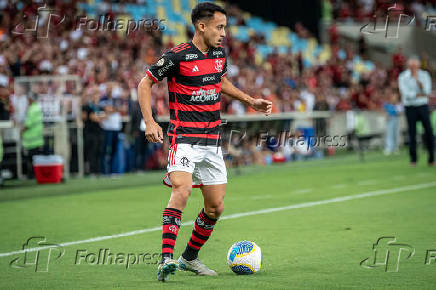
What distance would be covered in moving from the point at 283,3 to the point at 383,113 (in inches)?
426

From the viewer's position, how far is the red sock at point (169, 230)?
6.37 metres

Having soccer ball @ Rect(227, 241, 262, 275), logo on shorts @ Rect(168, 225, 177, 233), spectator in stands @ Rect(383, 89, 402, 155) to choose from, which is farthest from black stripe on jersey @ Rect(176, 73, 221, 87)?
spectator in stands @ Rect(383, 89, 402, 155)

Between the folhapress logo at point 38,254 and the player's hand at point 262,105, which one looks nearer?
the player's hand at point 262,105

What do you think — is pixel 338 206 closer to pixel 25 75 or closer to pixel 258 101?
pixel 258 101

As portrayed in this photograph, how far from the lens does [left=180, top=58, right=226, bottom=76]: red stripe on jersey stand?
6723 mm

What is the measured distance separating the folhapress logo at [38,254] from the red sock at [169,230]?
1374 mm

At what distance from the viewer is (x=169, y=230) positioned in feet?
21.1

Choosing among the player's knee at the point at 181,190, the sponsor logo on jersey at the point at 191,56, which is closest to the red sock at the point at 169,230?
the player's knee at the point at 181,190

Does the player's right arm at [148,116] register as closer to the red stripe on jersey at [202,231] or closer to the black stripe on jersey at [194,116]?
the black stripe on jersey at [194,116]

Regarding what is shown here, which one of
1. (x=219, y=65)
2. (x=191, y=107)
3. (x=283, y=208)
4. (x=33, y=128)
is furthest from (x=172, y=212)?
(x=33, y=128)

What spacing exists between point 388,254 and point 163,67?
285 cm

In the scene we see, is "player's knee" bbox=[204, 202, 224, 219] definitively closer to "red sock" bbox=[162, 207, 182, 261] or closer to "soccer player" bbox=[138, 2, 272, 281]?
"soccer player" bbox=[138, 2, 272, 281]

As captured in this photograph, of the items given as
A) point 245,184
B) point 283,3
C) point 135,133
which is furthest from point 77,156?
point 283,3

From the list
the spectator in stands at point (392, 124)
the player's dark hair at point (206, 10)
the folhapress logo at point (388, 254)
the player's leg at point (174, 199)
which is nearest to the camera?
the player's leg at point (174, 199)
